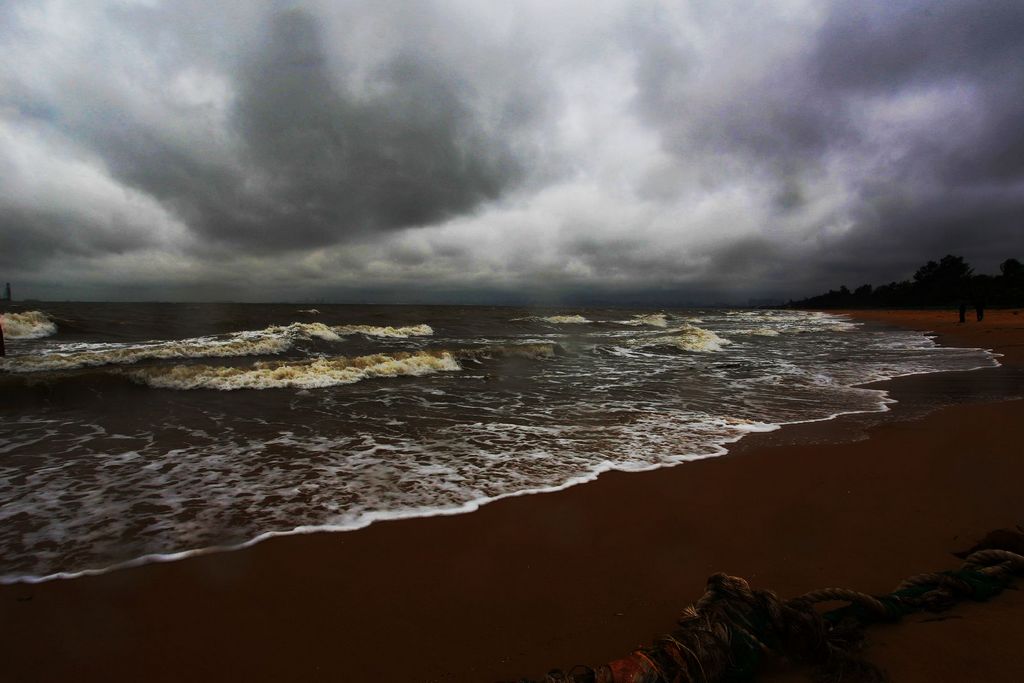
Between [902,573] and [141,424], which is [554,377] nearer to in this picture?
[141,424]

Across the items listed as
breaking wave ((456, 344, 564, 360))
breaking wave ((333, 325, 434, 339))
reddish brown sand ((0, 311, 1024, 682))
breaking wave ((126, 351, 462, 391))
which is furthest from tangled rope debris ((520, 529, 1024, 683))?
breaking wave ((333, 325, 434, 339))

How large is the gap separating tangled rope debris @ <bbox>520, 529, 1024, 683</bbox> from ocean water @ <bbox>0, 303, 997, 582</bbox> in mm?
2872

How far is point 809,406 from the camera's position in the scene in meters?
9.57

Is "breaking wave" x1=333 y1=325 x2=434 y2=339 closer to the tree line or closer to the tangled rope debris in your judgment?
the tangled rope debris

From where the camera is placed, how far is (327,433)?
788 centimetres

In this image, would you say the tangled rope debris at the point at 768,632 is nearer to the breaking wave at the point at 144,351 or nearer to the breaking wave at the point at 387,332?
the breaking wave at the point at 144,351

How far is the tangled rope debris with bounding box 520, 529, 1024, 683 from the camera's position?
6.57 ft

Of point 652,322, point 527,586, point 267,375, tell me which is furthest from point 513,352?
point 652,322

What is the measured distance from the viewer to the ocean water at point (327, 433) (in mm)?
4531

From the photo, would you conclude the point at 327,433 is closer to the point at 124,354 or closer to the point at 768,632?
the point at 768,632

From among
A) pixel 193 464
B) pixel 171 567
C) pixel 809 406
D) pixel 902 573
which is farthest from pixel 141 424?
pixel 809 406

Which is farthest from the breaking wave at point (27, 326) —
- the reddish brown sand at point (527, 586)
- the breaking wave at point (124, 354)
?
the reddish brown sand at point (527, 586)

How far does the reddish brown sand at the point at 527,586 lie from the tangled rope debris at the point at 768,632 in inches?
4.4

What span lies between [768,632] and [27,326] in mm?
38023
